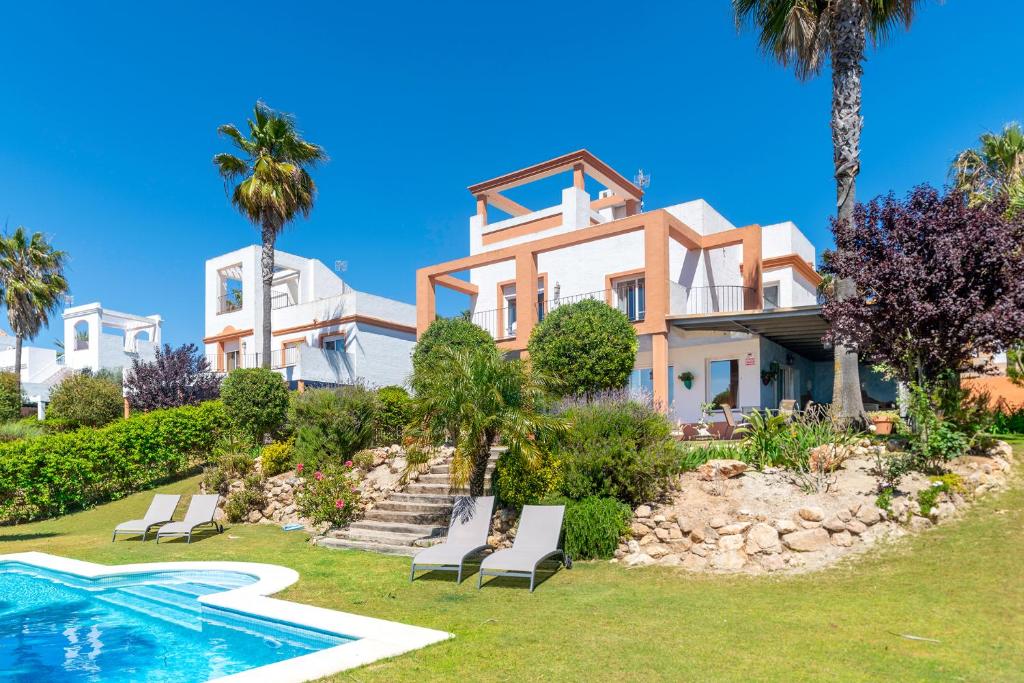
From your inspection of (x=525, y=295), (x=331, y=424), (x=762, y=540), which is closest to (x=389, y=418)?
(x=331, y=424)

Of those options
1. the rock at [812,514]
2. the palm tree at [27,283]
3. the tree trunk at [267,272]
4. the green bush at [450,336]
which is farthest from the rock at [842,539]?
the palm tree at [27,283]

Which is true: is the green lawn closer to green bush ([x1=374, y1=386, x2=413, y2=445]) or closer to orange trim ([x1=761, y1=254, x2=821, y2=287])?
green bush ([x1=374, y1=386, x2=413, y2=445])

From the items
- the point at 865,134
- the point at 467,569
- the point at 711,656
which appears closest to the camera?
the point at 711,656

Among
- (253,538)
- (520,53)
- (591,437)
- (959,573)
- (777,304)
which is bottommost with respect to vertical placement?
(253,538)

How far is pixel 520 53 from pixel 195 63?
38.5ft

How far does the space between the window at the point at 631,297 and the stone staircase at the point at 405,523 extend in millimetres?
10634

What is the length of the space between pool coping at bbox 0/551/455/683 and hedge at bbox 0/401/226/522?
19.3ft

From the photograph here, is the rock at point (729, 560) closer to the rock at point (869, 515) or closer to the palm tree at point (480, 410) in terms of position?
the rock at point (869, 515)

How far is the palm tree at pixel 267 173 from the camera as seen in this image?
24.2 m

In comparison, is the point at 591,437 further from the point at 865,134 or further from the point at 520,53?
the point at 520,53

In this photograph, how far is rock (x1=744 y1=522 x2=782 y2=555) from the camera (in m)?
8.90

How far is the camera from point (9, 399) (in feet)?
97.0

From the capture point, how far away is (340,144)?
83.7ft

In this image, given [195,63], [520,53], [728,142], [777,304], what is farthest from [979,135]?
[195,63]
